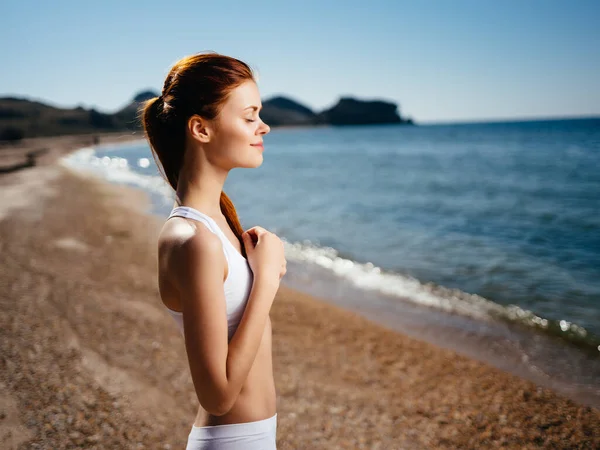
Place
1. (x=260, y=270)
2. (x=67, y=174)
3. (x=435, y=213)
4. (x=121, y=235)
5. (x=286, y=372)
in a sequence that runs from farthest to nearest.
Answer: (x=67, y=174) → (x=435, y=213) → (x=121, y=235) → (x=286, y=372) → (x=260, y=270)

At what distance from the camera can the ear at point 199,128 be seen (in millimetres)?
1293

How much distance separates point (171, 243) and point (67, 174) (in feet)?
114

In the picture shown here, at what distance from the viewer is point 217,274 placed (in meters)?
1.14

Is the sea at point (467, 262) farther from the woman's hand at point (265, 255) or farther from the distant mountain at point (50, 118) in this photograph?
the distant mountain at point (50, 118)

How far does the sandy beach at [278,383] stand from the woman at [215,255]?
248 centimetres

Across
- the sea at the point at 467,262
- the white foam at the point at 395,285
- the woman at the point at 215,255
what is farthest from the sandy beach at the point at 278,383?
the woman at the point at 215,255

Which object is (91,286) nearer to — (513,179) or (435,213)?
(435,213)

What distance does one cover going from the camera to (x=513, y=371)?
20.6 feet

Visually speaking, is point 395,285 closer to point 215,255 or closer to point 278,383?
point 278,383

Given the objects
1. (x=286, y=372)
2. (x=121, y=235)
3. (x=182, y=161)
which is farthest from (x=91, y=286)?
(x=182, y=161)

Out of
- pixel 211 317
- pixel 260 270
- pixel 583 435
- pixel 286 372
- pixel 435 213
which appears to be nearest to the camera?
pixel 211 317

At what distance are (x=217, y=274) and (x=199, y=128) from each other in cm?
46

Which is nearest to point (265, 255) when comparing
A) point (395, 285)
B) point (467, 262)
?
point (395, 285)

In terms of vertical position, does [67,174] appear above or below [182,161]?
below
